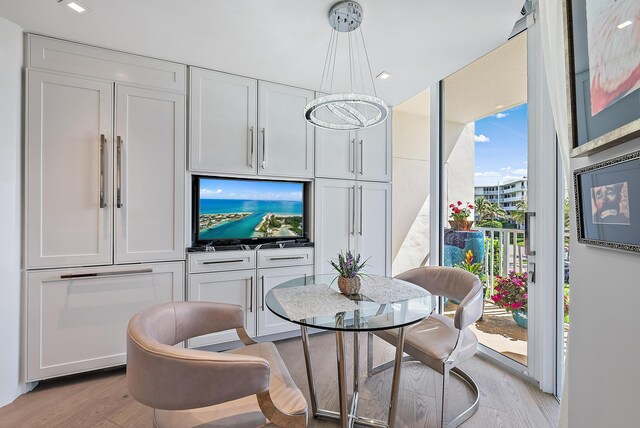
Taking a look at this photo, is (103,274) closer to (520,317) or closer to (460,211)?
(460,211)

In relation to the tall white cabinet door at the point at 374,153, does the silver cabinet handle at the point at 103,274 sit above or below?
below

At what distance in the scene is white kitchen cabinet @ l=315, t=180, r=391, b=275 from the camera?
121 inches

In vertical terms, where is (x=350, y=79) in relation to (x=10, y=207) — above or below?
above

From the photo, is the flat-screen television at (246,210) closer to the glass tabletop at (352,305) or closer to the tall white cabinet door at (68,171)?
the tall white cabinet door at (68,171)

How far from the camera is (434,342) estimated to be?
1.79m

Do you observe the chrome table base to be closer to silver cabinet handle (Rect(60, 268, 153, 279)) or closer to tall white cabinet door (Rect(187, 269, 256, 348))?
tall white cabinet door (Rect(187, 269, 256, 348))

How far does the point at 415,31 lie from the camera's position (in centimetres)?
207

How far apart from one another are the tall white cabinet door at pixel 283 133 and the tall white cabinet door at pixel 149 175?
70cm

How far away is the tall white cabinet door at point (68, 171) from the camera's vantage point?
6.84ft

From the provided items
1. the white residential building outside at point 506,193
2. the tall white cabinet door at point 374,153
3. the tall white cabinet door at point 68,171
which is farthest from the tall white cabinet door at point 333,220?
the tall white cabinet door at point 68,171

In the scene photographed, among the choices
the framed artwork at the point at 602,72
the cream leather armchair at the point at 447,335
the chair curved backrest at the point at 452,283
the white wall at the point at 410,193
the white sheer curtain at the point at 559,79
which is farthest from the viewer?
the white wall at the point at 410,193

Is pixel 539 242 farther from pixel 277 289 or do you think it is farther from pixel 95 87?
pixel 95 87

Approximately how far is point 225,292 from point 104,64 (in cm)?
204

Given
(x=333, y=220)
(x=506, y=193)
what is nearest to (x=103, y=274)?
(x=333, y=220)
